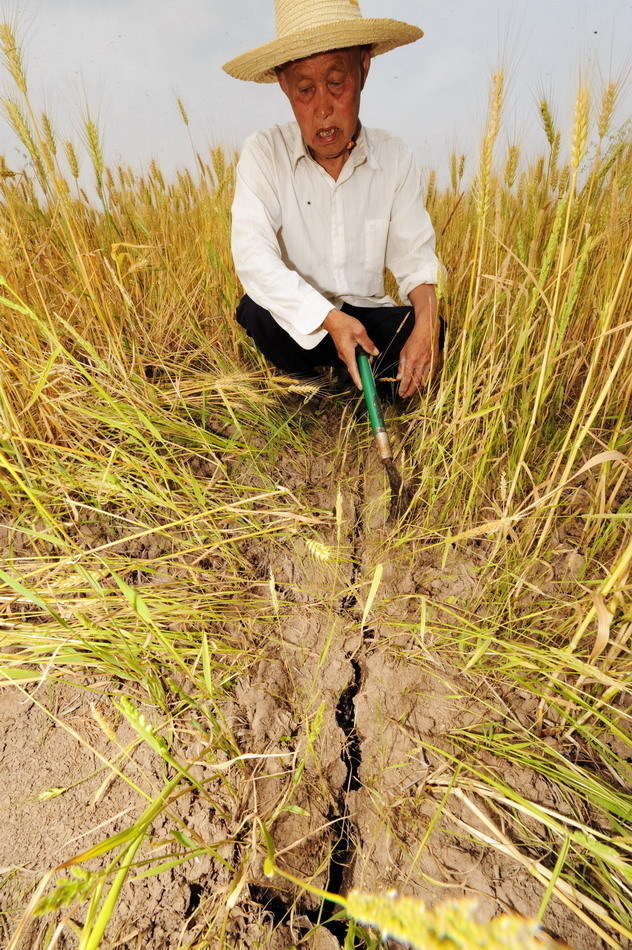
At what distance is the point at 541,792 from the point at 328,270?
6.13ft

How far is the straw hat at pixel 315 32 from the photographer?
152cm

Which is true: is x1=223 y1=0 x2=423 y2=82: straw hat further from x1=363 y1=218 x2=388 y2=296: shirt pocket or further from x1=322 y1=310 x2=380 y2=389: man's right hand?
x1=322 y1=310 x2=380 y2=389: man's right hand

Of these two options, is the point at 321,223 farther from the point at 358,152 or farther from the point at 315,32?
the point at 315,32

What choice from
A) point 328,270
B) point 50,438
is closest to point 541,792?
point 50,438

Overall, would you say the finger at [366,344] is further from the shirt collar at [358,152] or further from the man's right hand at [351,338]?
the shirt collar at [358,152]

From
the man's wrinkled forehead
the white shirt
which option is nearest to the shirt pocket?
the white shirt

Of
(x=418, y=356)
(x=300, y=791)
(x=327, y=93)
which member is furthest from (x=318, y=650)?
(x=327, y=93)

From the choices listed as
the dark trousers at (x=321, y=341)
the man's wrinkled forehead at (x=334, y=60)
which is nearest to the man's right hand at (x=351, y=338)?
the dark trousers at (x=321, y=341)

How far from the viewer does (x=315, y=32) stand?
1507 mm

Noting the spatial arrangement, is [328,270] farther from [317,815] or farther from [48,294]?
[317,815]

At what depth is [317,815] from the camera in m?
1.02

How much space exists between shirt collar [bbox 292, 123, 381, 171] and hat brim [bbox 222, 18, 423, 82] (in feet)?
0.85

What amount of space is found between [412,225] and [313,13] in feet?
2.41

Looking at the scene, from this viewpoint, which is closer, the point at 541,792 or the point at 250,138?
the point at 541,792
